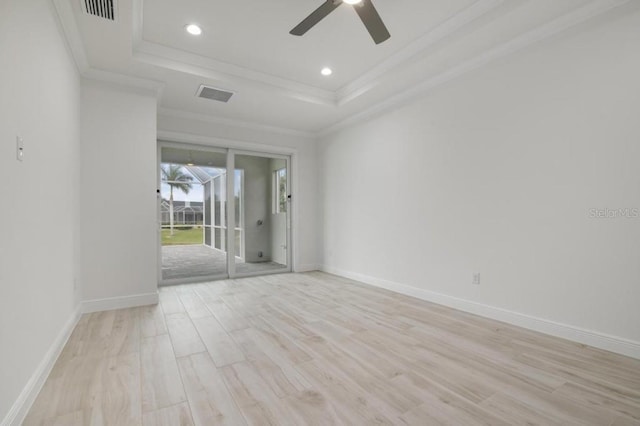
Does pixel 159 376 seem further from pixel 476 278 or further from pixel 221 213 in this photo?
pixel 221 213

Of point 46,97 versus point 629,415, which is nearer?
point 629,415

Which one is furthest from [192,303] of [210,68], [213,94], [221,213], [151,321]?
[210,68]

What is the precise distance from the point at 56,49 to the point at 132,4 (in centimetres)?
67

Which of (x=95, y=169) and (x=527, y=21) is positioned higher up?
(x=527, y=21)

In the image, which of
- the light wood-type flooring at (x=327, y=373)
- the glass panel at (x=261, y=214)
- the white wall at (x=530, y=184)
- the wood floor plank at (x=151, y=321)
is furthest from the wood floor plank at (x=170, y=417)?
the glass panel at (x=261, y=214)

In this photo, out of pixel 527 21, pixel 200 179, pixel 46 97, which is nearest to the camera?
pixel 46 97

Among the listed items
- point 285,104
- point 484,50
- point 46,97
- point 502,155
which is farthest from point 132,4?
point 502,155

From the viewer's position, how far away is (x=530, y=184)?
8.89 ft

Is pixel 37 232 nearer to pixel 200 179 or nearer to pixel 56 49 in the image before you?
pixel 56 49

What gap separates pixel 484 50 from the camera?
2.93 meters

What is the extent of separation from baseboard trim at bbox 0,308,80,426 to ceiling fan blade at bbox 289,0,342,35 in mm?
2872

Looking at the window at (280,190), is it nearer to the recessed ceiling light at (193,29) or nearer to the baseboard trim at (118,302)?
the baseboard trim at (118,302)

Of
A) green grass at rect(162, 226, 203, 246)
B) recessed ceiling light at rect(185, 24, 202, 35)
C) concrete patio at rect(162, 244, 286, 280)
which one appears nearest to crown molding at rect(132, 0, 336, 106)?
recessed ceiling light at rect(185, 24, 202, 35)

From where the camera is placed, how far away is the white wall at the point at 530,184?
223cm
